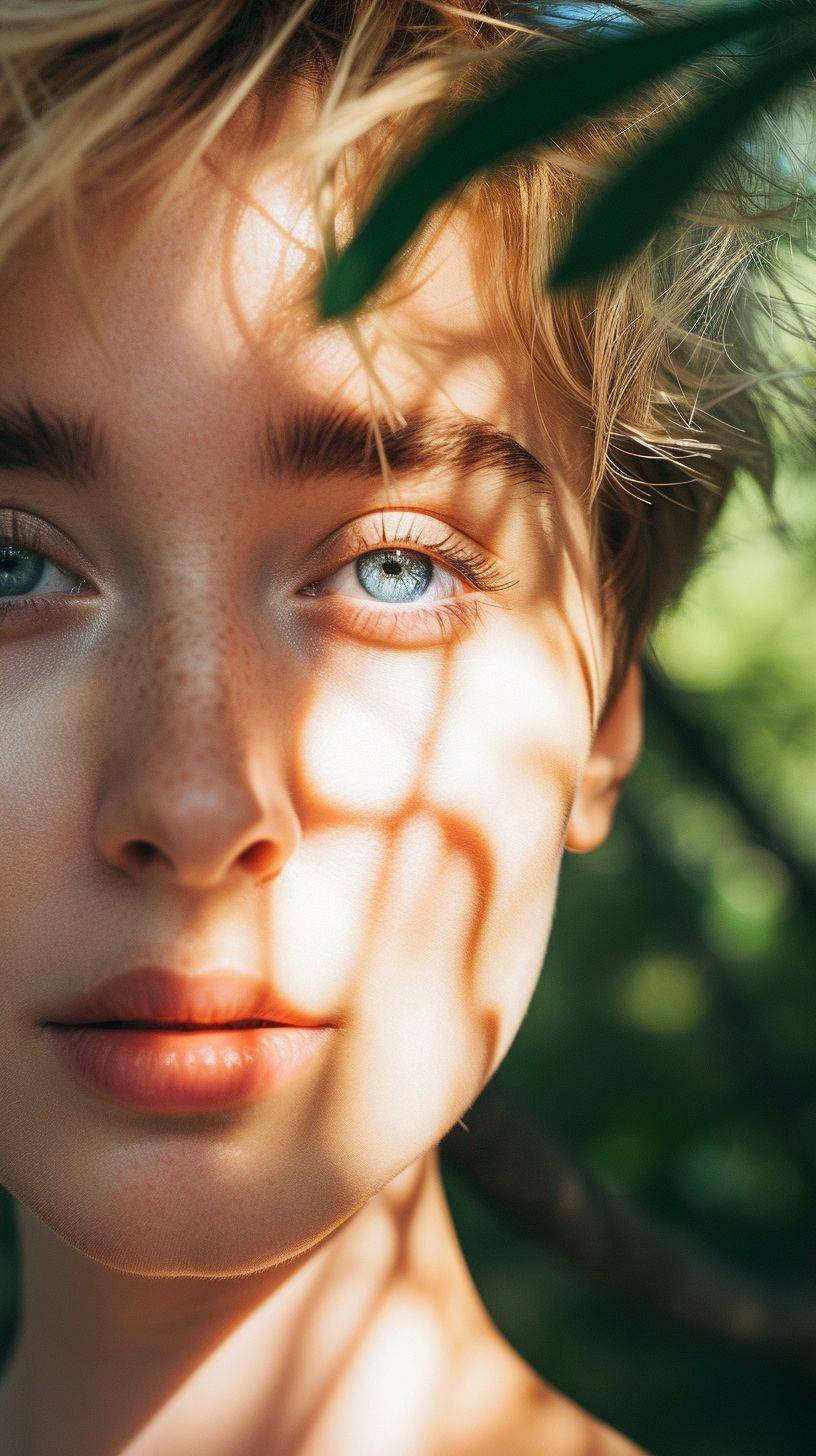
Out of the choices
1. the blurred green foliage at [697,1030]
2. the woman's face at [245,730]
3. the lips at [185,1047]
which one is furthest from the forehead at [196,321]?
the blurred green foliage at [697,1030]

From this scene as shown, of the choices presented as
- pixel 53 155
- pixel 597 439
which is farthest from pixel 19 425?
pixel 597 439

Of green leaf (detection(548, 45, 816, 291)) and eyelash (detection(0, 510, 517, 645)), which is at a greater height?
green leaf (detection(548, 45, 816, 291))

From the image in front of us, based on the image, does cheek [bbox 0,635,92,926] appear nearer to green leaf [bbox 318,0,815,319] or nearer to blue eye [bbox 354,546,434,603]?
blue eye [bbox 354,546,434,603]

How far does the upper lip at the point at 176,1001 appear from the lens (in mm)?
793

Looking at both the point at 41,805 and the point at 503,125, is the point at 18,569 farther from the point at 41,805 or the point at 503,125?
the point at 503,125

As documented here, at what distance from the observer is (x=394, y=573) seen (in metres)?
0.97

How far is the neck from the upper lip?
1.17ft

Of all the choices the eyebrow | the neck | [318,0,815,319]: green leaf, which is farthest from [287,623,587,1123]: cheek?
[318,0,815,319]: green leaf

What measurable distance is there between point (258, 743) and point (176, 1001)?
6.7 inches

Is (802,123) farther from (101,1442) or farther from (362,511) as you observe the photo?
(101,1442)

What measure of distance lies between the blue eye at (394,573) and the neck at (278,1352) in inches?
20.3

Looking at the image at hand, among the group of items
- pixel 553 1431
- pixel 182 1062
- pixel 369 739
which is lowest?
pixel 553 1431

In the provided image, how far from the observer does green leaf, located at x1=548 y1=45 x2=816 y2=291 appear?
16.8 inches

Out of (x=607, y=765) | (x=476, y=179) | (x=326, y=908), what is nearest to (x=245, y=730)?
(x=326, y=908)
